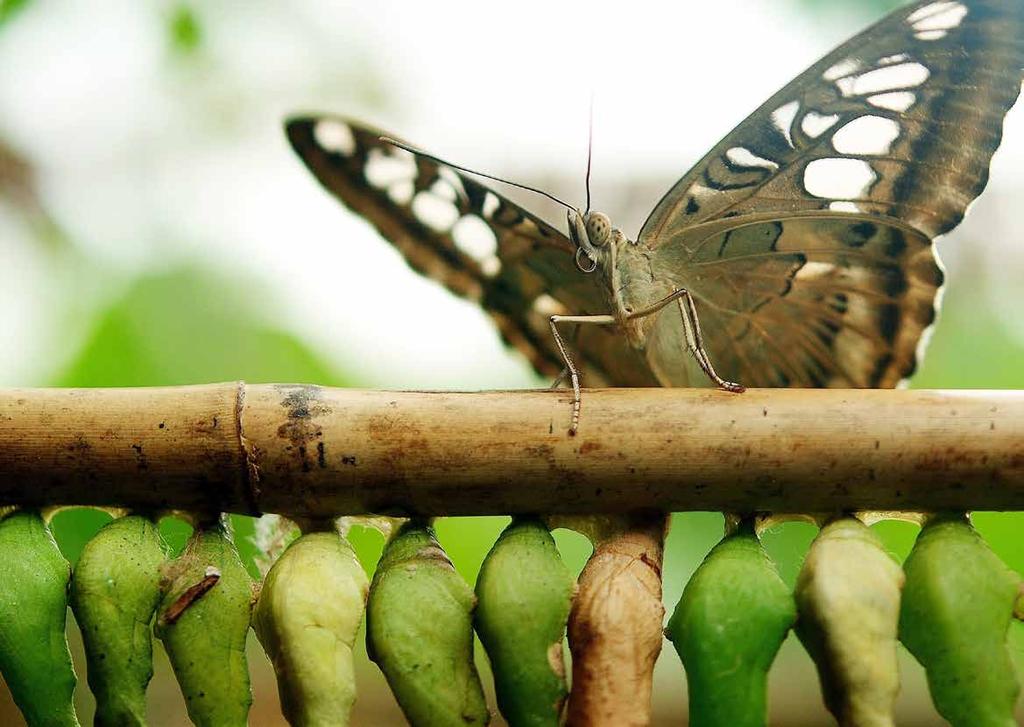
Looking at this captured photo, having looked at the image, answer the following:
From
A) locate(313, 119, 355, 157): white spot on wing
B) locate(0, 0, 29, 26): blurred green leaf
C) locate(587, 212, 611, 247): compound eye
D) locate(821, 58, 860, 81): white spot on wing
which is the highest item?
locate(821, 58, 860, 81): white spot on wing

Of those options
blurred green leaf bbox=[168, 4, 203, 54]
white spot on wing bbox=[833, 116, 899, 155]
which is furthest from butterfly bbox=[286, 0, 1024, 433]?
blurred green leaf bbox=[168, 4, 203, 54]

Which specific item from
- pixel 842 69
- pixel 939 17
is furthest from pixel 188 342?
pixel 939 17

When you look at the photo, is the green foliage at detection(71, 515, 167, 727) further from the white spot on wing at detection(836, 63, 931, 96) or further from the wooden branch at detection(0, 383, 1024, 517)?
the white spot on wing at detection(836, 63, 931, 96)

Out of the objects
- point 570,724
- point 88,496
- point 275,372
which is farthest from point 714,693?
point 275,372

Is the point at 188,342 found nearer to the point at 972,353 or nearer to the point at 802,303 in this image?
the point at 802,303

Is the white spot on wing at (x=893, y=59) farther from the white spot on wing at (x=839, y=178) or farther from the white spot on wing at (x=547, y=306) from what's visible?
the white spot on wing at (x=547, y=306)

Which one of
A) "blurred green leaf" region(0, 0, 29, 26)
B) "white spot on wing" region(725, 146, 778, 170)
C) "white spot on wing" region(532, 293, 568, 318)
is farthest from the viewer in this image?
"blurred green leaf" region(0, 0, 29, 26)

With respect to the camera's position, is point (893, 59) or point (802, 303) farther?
point (802, 303)

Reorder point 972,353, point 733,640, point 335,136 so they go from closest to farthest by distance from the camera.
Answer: point 733,640, point 335,136, point 972,353
